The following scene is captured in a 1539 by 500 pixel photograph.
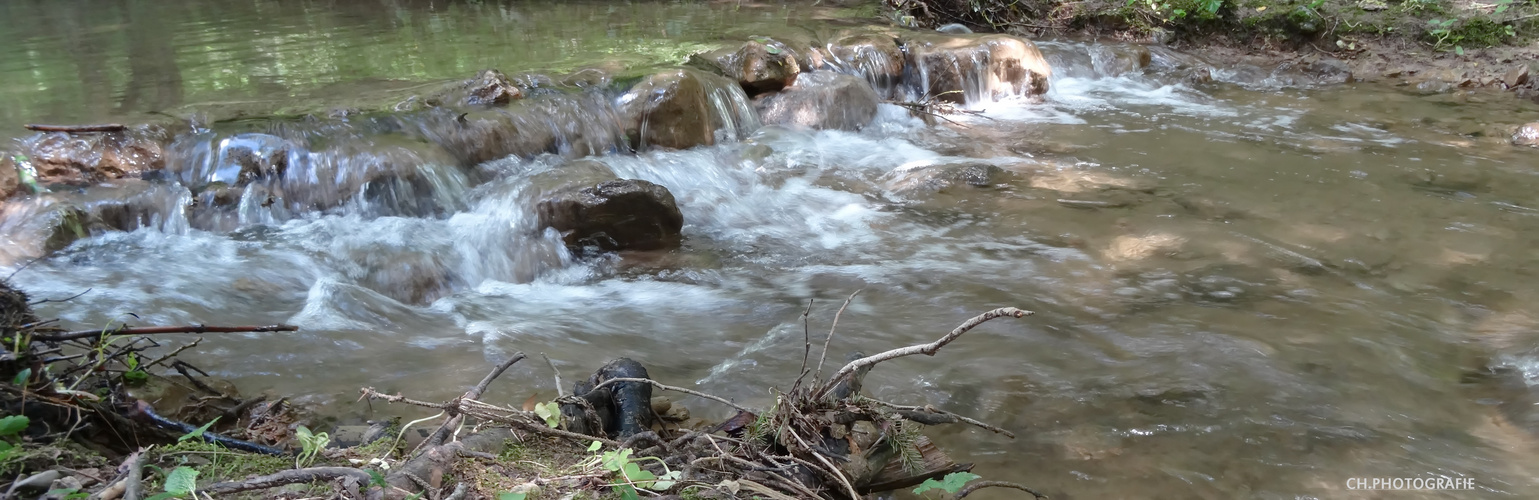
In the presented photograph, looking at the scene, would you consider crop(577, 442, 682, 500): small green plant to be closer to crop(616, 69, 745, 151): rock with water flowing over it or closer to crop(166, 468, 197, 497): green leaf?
crop(166, 468, 197, 497): green leaf

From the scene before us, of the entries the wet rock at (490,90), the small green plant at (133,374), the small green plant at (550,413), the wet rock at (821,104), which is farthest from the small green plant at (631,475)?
the wet rock at (821,104)

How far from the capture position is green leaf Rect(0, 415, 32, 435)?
64.6 inches

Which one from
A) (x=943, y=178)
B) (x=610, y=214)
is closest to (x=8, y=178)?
(x=610, y=214)

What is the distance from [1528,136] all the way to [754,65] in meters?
6.41

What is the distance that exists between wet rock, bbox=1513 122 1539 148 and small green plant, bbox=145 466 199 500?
892cm

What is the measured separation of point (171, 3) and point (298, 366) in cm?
1037

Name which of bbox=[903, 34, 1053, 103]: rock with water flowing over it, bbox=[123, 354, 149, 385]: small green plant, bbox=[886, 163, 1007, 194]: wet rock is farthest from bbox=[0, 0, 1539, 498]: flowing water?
bbox=[903, 34, 1053, 103]: rock with water flowing over it

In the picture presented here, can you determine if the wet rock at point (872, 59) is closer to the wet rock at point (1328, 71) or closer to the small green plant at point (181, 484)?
the wet rock at point (1328, 71)

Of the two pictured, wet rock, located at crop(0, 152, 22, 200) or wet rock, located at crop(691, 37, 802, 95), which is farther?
wet rock, located at crop(691, 37, 802, 95)

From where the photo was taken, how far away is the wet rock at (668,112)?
6.62m

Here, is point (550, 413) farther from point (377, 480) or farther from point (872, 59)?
point (872, 59)

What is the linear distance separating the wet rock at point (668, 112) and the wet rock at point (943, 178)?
1.68 meters

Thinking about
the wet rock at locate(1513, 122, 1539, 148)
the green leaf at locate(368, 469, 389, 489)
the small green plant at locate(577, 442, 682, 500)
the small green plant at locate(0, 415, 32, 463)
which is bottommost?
the wet rock at locate(1513, 122, 1539, 148)

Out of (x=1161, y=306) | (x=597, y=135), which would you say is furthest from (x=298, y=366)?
(x=1161, y=306)
